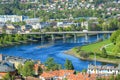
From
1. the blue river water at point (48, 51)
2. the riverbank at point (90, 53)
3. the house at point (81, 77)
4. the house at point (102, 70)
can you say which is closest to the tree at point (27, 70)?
the house at point (81, 77)

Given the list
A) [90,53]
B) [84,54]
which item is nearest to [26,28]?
[90,53]

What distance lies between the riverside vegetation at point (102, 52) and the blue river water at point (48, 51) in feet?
1.59

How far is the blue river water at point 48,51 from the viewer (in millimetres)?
23122

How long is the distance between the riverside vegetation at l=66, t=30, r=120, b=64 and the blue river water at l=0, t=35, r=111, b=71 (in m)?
0.48

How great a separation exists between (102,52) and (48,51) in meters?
3.65

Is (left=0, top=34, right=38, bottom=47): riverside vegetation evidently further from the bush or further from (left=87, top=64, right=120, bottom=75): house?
(left=87, top=64, right=120, bottom=75): house

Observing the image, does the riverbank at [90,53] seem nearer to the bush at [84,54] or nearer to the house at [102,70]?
the bush at [84,54]

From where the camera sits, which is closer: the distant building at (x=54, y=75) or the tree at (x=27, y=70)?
the distant building at (x=54, y=75)

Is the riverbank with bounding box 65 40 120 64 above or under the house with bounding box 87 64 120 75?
under

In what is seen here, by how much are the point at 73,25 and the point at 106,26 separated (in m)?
2.47

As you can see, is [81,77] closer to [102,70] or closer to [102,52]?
[102,70]

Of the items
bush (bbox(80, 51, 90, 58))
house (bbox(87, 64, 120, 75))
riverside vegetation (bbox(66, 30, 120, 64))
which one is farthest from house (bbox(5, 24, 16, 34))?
house (bbox(87, 64, 120, 75))

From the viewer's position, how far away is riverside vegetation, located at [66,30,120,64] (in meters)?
23.4

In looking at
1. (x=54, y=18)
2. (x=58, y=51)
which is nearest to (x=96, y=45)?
(x=58, y=51)
